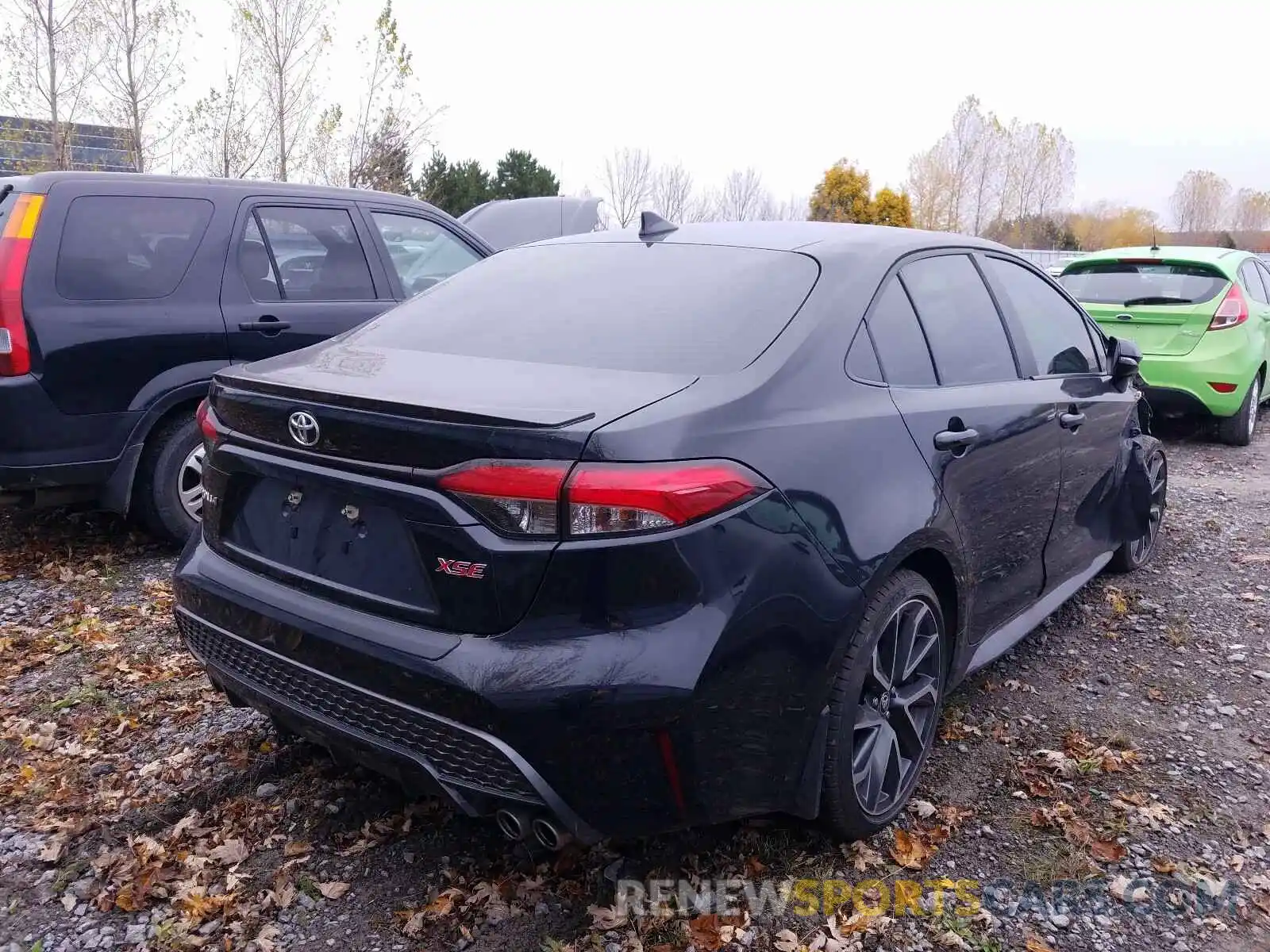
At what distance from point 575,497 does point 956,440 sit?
4.53 feet

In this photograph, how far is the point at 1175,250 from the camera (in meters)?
8.40

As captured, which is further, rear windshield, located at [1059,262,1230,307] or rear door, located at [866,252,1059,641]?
rear windshield, located at [1059,262,1230,307]

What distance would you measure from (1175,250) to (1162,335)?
86cm

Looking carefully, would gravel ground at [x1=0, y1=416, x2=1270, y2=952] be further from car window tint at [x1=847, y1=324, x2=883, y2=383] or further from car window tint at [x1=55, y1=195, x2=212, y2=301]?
car window tint at [x1=55, y1=195, x2=212, y2=301]

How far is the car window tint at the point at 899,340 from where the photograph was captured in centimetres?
285

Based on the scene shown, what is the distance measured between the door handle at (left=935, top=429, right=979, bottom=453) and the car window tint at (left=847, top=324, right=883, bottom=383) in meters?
0.27

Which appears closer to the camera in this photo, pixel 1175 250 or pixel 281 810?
pixel 281 810

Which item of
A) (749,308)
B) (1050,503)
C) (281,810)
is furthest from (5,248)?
(1050,503)

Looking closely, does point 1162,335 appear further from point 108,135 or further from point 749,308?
point 108,135

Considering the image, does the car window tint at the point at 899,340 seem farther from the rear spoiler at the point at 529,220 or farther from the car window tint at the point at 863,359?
the rear spoiler at the point at 529,220

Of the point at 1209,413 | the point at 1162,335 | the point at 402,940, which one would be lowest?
the point at 402,940

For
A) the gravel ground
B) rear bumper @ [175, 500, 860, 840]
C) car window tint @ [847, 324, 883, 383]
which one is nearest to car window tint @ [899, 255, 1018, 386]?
car window tint @ [847, 324, 883, 383]

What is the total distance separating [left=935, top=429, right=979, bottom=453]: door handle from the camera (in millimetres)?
2875

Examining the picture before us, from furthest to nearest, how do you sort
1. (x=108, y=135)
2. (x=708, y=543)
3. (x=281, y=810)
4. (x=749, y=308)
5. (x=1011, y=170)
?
(x=1011, y=170) → (x=108, y=135) → (x=281, y=810) → (x=749, y=308) → (x=708, y=543)
